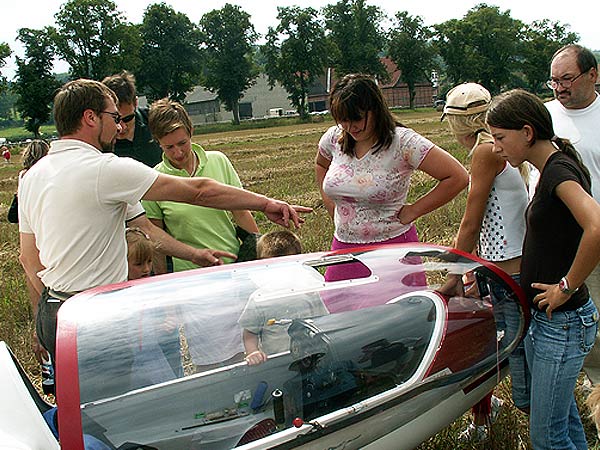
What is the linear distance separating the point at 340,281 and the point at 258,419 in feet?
2.18

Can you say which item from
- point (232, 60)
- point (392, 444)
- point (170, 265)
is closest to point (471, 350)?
point (392, 444)

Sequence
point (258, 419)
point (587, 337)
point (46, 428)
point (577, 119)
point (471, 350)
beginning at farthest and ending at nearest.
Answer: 1. point (577, 119)
2. point (471, 350)
3. point (587, 337)
4. point (258, 419)
5. point (46, 428)

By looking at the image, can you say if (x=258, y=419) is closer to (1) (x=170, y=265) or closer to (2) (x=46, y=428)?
(2) (x=46, y=428)

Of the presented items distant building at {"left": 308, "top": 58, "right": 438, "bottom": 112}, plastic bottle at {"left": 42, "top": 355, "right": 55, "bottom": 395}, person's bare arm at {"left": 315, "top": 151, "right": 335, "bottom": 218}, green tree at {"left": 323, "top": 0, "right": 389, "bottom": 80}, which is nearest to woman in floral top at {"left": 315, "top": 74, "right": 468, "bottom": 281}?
person's bare arm at {"left": 315, "top": 151, "right": 335, "bottom": 218}

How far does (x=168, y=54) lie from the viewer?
73.2 m

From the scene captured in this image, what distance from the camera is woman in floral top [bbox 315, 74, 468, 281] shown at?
3.19m

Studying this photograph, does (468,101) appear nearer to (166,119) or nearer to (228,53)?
(166,119)

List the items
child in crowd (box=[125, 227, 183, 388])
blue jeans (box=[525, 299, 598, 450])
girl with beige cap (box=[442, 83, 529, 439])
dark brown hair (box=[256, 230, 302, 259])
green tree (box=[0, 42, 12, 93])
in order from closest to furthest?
child in crowd (box=[125, 227, 183, 388]), blue jeans (box=[525, 299, 598, 450]), girl with beige cap (box=[442, 83, 529, 439]), dark brown hair (box=[256, 230, 302, 259]), green tree (box=[0, 42, 12, 93])

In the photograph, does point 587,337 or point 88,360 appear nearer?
point 88,360

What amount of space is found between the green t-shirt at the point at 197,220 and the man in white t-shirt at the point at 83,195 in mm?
628

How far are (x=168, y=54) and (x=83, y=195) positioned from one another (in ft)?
246

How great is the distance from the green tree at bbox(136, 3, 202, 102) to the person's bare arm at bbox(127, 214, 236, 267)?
70.0m

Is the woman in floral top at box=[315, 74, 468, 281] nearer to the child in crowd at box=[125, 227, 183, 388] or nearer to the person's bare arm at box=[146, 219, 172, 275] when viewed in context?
the person's bare arm at box=[146, 219, 172, 275]

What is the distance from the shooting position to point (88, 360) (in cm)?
193
